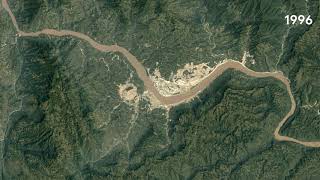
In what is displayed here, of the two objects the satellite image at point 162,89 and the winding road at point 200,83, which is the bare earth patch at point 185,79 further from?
the winding road at point 200,83

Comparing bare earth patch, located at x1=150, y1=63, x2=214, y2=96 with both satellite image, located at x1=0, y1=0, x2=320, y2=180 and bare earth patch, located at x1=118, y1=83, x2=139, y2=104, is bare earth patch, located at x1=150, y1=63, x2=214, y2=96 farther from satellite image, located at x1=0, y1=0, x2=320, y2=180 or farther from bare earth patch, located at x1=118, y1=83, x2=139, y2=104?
bare earth patch, located at x1=118, y1=83, x2=139, y2=104

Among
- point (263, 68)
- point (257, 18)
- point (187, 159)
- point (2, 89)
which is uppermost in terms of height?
point (2, 89)

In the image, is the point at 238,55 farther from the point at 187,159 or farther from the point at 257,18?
the point at 187,159

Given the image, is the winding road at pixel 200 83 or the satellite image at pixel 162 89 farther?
the winding road at pixel 200 83

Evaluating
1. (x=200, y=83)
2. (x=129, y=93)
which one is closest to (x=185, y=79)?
(x=200, y=83)

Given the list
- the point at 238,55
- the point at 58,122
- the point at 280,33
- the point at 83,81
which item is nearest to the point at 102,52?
the point at 83,81

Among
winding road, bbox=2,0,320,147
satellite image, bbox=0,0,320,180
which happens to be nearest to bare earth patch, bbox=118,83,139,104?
satellite image, bbox=0,0,320,180

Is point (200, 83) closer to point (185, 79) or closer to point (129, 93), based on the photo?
point (185, 79)

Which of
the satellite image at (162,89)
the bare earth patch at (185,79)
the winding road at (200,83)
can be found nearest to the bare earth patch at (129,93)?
the satellite image at (162,89)
